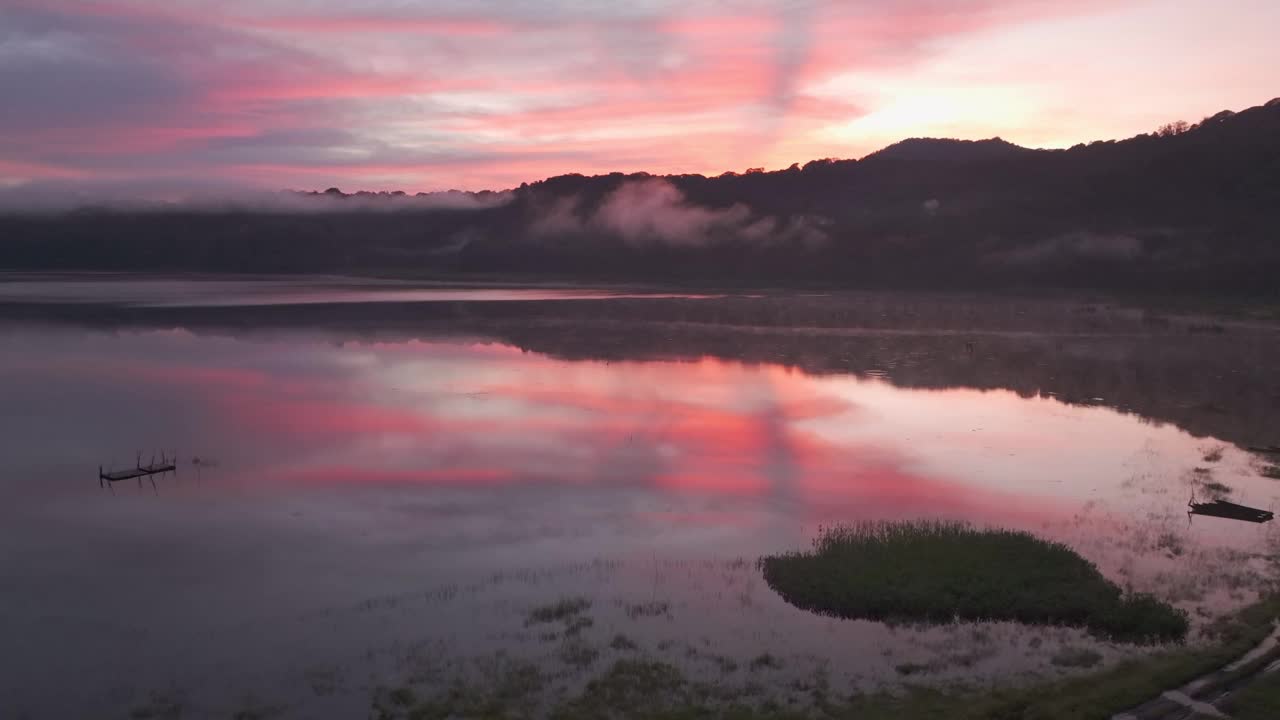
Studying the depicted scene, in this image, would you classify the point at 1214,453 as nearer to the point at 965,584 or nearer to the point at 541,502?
the point at 965,584

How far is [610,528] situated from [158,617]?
1363 cm

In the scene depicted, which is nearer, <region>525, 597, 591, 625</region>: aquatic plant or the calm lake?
the calm lake

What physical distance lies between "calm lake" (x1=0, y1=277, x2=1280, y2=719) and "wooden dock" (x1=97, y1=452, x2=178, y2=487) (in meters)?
0.53

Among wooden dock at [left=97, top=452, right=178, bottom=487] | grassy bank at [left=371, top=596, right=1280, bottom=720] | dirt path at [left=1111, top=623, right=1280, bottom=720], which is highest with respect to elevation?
dirt path at [left=1111, top=623, right=1280, bottom=720]

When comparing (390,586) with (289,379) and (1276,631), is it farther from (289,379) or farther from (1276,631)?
(289,379)

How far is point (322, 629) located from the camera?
21.6 meters

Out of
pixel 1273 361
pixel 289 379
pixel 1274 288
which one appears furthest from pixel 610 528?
pixel 1274 288

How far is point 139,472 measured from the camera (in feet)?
124

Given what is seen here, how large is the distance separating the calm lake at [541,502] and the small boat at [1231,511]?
0.55 metres

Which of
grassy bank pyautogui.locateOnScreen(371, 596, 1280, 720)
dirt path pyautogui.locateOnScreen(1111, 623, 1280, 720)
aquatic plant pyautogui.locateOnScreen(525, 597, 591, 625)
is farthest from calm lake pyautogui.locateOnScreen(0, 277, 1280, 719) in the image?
dirt path pyautogui.locateOnScreen(1111, 623, 1280, 720)

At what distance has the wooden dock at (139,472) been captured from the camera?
37062 millimetres

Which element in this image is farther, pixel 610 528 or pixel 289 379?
pixel 289 379

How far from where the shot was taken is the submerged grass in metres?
21.4

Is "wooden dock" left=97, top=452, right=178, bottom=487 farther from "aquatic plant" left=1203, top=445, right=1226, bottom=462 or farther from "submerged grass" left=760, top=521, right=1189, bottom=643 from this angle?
"aquatic plant" left=1203, top=445, right=1226, bottom=462
